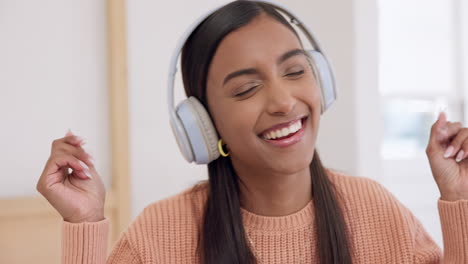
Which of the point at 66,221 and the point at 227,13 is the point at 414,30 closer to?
the point at 227,13

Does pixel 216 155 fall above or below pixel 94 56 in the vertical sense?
below

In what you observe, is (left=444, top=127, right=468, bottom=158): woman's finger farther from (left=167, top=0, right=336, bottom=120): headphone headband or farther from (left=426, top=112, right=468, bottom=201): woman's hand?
(left=167, top=0, right=336, bottom=120): headphone headband

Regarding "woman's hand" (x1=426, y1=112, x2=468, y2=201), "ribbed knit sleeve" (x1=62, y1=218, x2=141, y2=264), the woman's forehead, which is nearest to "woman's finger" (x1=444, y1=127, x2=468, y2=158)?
"woman's hand" (x1=426, y1=112, x2=468, y2=201)

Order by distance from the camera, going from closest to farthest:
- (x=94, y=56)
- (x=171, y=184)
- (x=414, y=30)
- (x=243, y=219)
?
(x=243, y=219) < (x=94, y=56) < (x=171, y=184) < (x=414, y=30)

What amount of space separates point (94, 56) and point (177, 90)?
0.30 metres

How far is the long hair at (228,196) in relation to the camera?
1077mm

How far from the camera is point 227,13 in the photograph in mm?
1072

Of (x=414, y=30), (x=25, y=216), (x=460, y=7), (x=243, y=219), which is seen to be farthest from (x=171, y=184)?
(x=460, y=7)

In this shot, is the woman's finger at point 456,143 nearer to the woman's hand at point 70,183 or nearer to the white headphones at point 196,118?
the white headphones at point 196,118

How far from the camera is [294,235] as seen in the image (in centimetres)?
114

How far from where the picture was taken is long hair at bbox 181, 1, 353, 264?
1077mm

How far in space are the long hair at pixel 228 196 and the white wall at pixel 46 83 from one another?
0.63m

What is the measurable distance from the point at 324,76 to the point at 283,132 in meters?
0.15

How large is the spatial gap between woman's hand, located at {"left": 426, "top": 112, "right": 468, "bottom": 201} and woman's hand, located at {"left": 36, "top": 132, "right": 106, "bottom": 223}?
25.6 inches
